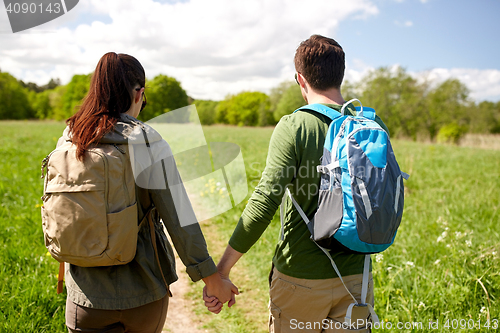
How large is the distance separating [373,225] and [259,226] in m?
0.56

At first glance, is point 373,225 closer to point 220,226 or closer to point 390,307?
point 390,307

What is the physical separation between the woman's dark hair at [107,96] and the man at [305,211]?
30.3 inches

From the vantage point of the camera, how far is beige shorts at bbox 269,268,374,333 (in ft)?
5.63

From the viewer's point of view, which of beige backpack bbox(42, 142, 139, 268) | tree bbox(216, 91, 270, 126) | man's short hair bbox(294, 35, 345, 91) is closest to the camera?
beige backpack bbox(42, 142, 139, 268)

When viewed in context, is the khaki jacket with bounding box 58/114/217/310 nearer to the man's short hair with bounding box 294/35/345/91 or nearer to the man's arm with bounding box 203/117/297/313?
the man's arm with bounding box 203/117/297/313

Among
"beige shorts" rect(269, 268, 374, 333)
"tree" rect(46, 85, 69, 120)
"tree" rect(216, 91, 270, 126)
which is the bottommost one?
"beige shorts" rect(269, 268, 374, 333)

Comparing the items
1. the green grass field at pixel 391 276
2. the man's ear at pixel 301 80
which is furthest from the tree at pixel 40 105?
the man's ear at pixel 301 80

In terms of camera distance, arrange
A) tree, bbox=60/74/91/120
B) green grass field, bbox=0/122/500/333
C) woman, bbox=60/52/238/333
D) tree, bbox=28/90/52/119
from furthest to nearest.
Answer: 1. tree, bbox=28/90/52/119
2. tree, bbox=60/74/91/120
3. green grass field, bbox=0/122/500/333
4. woman, bbox=60/52/238/333

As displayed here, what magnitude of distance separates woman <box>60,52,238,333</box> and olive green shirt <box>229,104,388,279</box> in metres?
0.32

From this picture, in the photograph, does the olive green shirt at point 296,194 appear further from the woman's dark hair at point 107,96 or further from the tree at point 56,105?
the tree at point 56,105

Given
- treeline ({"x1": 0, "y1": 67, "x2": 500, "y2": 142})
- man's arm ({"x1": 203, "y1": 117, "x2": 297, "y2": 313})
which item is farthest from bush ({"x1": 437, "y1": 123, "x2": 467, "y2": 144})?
man's arm ({"x1": 203, "y1": 117, "x2": 297, "y2": 313})

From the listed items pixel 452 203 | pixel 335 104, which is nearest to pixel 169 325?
pixel 335 104

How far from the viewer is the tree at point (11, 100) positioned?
67.5m

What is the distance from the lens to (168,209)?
1659mm
